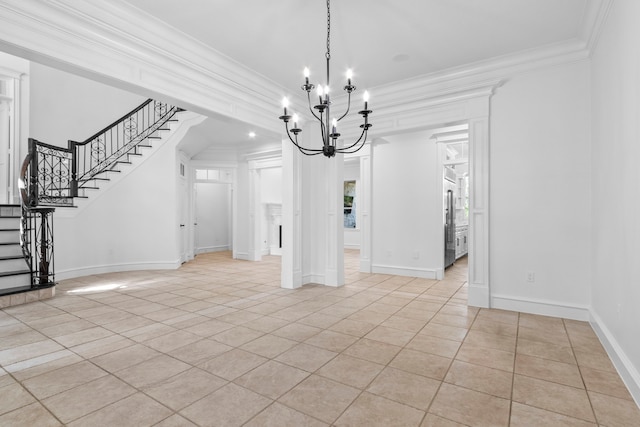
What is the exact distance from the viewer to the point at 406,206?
21.4ft

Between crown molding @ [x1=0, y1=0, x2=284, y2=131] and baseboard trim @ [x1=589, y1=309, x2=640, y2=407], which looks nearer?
baseboard trim @ [x1=589, y1=309, x2=640, y2=407]

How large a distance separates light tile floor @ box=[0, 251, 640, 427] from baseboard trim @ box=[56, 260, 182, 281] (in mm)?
1923

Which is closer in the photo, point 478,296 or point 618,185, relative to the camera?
point 618,185

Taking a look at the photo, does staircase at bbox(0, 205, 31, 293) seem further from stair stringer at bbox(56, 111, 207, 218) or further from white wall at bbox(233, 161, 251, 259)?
white wall at bbox(233, 161, 251, 259)

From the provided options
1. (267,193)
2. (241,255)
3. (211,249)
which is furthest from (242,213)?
(211,249)

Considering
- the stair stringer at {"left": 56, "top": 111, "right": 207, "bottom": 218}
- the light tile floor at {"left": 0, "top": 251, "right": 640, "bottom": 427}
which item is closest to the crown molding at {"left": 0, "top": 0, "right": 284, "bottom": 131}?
the light tile floor at {"left": 0, "top": 251, "right": 640, "bottom": 427}

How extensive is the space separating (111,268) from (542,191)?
7881 mm

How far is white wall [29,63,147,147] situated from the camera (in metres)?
6.57

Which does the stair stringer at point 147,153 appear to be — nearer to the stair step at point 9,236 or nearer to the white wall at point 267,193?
the stair step at point 9,236

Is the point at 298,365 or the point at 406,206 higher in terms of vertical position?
the point at 406,206

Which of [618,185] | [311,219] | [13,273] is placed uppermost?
[618,185]

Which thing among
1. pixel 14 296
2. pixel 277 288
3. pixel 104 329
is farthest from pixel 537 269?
pixel 14 296

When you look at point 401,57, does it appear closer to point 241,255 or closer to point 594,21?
point 594,21

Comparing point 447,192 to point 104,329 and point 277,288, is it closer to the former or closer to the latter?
point 277,288
